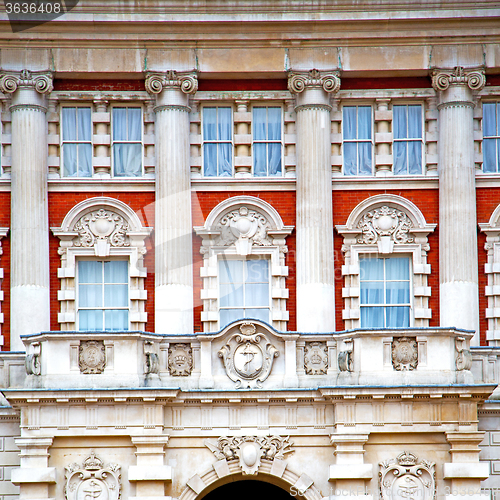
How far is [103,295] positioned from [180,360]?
18.9 ft

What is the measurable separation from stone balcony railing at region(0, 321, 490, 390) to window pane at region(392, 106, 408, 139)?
771 centimetres

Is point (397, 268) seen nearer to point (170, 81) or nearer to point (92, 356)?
point (170, 81)

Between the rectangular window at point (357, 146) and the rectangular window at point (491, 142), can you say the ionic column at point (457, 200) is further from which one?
the rectangular window at point (357, 146)

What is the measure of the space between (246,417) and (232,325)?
1999 millimetres

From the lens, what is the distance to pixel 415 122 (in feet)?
91.8

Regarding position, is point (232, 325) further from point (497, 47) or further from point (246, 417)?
point (497, 47)

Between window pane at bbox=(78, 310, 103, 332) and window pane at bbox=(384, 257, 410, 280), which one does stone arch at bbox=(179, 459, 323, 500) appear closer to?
window pane at bbox=(78, 310, 103, 332)

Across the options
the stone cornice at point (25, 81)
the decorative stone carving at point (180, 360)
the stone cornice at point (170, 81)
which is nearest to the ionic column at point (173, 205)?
the stone cornice at point (170, 81)

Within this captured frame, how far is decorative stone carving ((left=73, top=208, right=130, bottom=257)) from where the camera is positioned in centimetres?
2728

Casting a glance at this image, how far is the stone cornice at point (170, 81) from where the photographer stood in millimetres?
27328

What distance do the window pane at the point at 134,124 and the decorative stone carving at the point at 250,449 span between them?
964 centimetres

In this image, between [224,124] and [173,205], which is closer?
[173,205]

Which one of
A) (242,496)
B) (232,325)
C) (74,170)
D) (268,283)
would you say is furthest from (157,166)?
(242,496)
